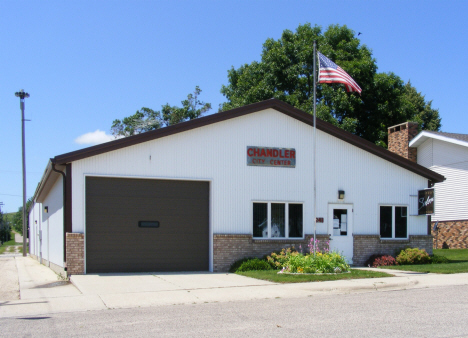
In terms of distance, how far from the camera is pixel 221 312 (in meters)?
9.42

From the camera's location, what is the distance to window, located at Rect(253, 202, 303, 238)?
58.3ft

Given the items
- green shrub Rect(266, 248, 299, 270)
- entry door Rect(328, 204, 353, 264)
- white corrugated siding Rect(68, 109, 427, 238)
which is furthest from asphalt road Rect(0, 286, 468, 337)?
entry door Rect(328, 204, 353, 264)

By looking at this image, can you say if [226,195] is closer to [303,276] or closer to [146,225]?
[146,225]

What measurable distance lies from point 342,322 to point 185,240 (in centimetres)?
933

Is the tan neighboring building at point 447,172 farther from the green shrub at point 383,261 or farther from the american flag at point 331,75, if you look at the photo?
the american flag at point 331,75

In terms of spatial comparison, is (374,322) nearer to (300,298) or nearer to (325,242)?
(300,298)

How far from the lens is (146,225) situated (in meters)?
16.5

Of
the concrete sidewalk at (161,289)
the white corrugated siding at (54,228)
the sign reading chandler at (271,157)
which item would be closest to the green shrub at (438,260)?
the concrete sidewalk at (161,289)

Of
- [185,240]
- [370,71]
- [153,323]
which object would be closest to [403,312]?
[153,323]

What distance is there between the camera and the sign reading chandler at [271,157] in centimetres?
1778

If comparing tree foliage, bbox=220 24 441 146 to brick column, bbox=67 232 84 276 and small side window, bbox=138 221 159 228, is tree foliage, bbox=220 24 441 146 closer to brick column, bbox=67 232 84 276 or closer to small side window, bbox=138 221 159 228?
small side window, bbox=138 221 159 228

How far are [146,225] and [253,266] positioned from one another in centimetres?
369

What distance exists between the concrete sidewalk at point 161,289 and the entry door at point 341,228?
11.3ft

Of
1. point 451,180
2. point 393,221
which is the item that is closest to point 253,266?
point 393,221
